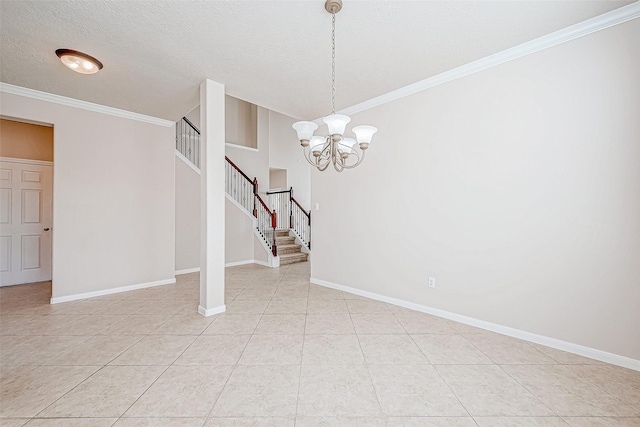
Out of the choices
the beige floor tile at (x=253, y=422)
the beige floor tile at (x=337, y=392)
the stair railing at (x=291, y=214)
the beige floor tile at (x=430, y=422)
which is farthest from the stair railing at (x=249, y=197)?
the beige floor tile at (x=430, y=422)

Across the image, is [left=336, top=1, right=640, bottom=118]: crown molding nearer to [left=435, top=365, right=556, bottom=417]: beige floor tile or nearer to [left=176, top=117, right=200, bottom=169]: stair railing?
[left=435, top=365, right=556, bottom=417]: beige floor tile

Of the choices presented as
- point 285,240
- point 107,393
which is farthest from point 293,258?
point 107,393

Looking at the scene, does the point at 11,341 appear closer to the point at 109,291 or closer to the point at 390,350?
the point at 109,291

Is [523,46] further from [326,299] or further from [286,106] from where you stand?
[326,299]

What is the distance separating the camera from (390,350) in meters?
2.31

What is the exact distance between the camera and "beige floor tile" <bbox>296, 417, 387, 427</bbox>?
1497 millimetres

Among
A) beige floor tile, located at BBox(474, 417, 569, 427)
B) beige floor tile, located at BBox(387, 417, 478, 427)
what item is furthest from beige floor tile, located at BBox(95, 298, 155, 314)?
beige floor tile, located at BBox(474, 417, 569, 427)

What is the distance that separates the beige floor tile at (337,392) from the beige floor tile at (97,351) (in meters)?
1.69

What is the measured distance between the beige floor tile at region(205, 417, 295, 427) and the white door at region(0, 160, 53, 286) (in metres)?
5.31

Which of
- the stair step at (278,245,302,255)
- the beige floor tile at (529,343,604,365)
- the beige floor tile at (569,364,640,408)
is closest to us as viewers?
the beige floor tile at (569,364,640,408)

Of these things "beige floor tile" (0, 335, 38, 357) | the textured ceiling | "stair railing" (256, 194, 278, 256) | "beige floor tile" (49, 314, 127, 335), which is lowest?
"beige floor tile" (49, 314, 127, 335)

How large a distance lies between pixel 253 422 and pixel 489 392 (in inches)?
61.8

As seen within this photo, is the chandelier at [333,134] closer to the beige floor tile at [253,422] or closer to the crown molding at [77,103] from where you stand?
the beige floor tile at [253,422]

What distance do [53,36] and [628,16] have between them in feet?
15.6
